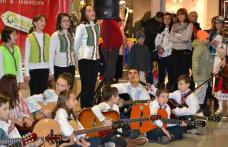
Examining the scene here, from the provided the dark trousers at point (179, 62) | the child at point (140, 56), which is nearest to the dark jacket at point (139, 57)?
the child at point (140, 56)

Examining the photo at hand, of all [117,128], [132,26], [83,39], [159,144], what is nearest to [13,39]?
[83,39]

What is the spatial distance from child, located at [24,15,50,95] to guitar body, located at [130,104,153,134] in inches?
49.7

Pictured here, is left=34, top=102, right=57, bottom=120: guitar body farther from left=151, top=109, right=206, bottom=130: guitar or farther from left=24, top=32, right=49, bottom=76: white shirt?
left=151, top=109, right=206, bottom=130: guitar

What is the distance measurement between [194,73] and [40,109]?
352cm

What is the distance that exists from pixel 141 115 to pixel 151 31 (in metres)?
3.11

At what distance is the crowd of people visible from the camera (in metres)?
5.12

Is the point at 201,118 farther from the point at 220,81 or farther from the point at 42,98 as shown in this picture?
the point at 42,98

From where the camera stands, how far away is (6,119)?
13.9ft

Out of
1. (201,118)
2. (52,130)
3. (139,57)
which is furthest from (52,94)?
(139,57)

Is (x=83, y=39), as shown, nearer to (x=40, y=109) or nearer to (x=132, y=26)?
(x=40, y=109)

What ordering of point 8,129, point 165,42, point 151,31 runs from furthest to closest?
point 151,31 < point 165,42 < point 8,129

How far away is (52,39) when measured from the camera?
21.3 ft

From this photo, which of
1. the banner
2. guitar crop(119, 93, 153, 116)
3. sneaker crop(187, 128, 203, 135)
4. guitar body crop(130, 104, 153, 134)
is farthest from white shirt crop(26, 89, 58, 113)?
the banner

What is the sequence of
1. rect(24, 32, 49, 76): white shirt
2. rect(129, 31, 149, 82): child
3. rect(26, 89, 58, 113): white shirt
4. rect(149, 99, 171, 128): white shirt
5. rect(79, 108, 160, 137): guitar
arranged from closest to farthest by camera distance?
rect(26, 89, 58, 113): white shirt → rect(79, 108, 160, 137): guitar → rect(149, 99, 171, 128): white shirt → rect(24, 32, 49, 76): white shirt → rect(129, 31, 149, 82): child
